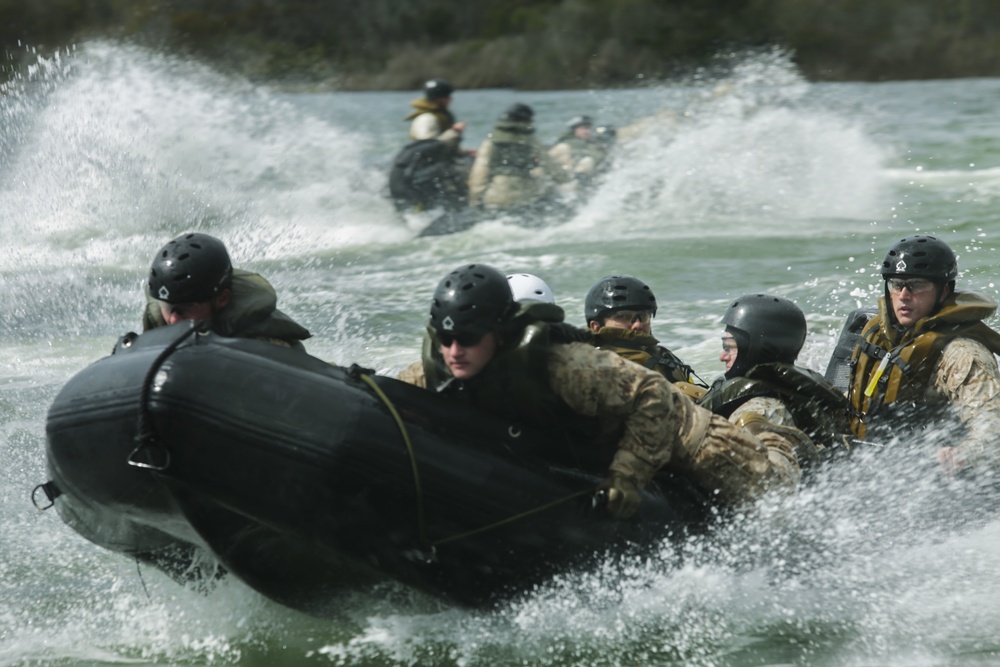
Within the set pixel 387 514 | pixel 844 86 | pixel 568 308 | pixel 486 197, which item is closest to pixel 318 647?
pixel 387 514

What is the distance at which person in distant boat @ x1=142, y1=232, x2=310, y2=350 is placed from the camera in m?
4.93

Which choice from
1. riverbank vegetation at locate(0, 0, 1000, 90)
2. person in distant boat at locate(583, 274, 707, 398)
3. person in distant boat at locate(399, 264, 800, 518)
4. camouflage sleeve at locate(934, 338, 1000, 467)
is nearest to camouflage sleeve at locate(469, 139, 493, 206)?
person in distant boat at locate(583, 274, 707, 398)

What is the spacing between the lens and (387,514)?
15.3ft

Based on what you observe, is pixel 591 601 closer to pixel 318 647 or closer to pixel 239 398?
pixel 318 647

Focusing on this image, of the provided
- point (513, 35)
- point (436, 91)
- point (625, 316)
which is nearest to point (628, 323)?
point (625, 316)

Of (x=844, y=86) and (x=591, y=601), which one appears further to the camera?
(x=844, y=86)

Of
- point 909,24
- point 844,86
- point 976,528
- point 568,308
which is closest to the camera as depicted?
point 976,528

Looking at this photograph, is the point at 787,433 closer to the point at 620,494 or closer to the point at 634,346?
the point at 634,346

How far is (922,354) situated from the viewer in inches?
248

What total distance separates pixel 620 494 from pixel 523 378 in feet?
1.71

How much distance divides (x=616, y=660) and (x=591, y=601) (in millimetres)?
278

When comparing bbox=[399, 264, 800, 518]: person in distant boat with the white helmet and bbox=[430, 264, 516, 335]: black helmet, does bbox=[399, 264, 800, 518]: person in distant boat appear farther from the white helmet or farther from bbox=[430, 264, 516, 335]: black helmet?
the white helmet

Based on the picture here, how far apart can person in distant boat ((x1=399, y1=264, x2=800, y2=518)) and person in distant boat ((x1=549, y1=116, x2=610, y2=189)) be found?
12533 millimetres

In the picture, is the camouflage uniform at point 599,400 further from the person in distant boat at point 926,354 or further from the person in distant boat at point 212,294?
the person in distant boat at point 926,354
